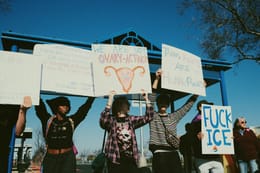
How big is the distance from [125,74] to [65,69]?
816 mm

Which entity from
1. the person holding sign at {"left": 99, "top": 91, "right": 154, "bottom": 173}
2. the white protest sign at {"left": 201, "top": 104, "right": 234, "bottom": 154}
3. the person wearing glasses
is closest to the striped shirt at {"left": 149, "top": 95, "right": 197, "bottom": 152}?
the person holding sign at {"left": 99, "top": 91, "right": 154, "bottom": 173}

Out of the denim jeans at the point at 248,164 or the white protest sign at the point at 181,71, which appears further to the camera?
the denim jeans at the point at 248,164

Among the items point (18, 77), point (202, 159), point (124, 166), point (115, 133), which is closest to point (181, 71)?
point (202, 159)

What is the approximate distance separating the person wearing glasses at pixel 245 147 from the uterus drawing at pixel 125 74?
2.81 metres

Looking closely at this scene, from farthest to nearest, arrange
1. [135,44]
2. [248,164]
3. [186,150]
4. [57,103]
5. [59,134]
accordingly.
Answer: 1. [186,150]
2. [248,164]
3. [135,44]
4. [57,103]
5. [59,134]

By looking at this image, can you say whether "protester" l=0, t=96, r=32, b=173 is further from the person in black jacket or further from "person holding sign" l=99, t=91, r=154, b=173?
the person in black jacket

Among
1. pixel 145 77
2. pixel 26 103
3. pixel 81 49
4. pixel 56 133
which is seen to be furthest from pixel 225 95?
pixel 26 103

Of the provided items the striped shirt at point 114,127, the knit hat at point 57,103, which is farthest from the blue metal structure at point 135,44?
the striped shirt at point 114,127

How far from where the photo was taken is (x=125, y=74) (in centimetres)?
343

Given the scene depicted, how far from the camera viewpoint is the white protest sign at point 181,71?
366cm

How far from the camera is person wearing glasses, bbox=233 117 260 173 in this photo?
484 centimetres

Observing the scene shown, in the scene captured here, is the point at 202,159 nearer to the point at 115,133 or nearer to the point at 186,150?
the point at 186,150

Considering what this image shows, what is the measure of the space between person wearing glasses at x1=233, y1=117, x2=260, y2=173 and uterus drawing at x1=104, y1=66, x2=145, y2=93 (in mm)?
2814

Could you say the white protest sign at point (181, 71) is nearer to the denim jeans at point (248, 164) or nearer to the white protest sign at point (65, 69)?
the white protest sign at point (65, 69)
